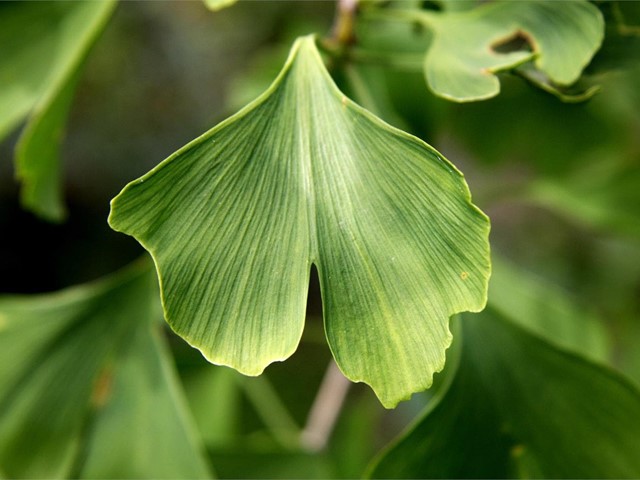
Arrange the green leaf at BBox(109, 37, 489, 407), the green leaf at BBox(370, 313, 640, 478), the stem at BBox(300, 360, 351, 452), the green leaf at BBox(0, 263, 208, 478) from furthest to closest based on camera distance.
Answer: the stem at BBox(300, 360, 351, 452) < the green leaf at BBox(0, 263, 208, 478) < the green leaf at BBox(370, 313, 640, 478) < the green leaf at BBox(109, 37, 489, 407)

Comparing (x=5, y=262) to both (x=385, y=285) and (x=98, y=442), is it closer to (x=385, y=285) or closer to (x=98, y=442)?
(x=98, y=442)

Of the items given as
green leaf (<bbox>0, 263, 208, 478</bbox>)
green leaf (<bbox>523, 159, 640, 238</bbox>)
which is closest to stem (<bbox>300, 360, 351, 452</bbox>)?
green leaf (<bbox>0, 263, 208, 478</bbox>)

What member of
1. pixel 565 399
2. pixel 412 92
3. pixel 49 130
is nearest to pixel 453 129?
pixel 412 92

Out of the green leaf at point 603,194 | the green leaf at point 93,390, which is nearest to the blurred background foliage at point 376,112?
the green leaf at point 603,194

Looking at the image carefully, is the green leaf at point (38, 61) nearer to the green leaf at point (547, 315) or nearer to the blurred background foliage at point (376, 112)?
the blurred background foliage at point (376, 112)

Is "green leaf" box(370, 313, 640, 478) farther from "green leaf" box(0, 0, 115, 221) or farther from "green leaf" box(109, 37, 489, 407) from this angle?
"green leaf" box(0, 0, 115, 221)

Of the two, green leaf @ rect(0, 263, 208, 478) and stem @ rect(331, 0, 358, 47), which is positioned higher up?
stem @ rect(331, 0, 358, 47)

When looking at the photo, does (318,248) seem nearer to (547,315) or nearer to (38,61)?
(38,61)
